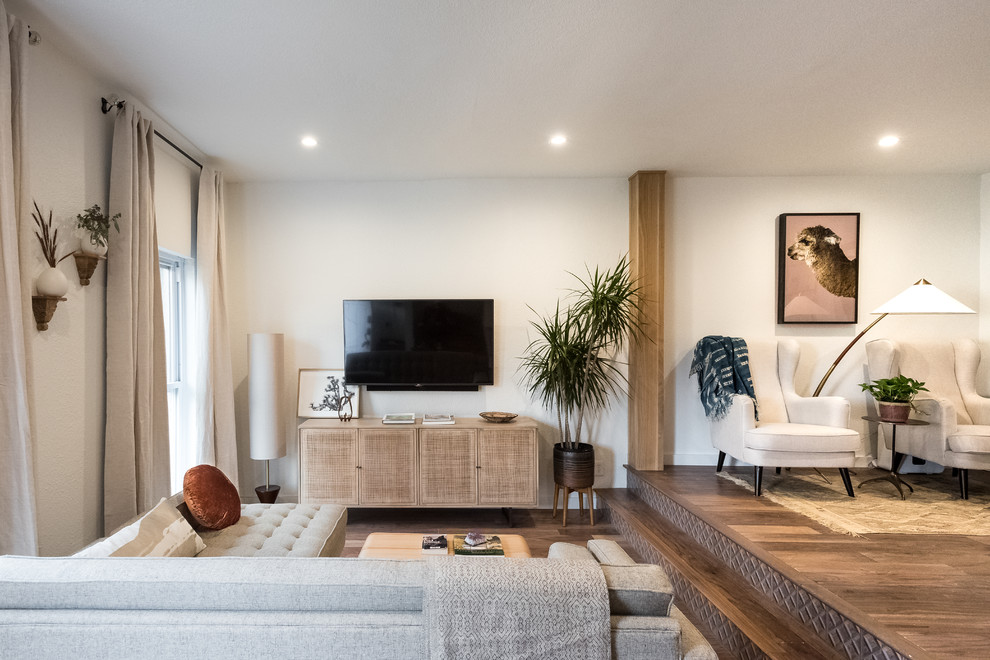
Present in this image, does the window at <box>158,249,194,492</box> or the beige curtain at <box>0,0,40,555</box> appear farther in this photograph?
the window at <box>158,249,194,492</box>

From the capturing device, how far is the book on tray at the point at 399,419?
12.5ft

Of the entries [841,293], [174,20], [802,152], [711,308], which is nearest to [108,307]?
[174,20]

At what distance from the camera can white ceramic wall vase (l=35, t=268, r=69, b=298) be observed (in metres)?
2.08

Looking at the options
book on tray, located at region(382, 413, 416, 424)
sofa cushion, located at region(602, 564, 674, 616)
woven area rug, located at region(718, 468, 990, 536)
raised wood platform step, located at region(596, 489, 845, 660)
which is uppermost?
sofa cushion, located at region(602, 564, 674, 616)

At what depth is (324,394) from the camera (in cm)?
407

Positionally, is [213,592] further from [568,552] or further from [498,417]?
Result: [498,417]

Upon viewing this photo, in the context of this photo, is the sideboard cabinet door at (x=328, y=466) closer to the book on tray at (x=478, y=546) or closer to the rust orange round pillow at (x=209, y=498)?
the rust orange round pillow at (x=209, y=498)

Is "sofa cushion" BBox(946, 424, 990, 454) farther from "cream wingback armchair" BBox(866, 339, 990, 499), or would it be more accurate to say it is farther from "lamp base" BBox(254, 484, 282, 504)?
"lamp base" BBox(254, 484, 282, 504)

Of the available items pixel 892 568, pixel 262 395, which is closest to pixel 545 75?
pixel 892 568

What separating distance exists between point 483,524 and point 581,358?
1439mm

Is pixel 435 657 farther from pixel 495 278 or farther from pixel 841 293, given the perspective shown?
pixel 841 293

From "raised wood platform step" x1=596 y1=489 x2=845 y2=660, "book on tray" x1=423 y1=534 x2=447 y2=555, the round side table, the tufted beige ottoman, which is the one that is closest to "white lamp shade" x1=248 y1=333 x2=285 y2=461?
the tufted beige ottoman

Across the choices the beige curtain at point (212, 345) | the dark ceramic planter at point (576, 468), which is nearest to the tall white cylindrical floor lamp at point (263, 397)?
the beige curtain at point (212, 345)

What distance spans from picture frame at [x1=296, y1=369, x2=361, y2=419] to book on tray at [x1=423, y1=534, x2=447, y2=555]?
1898mm
